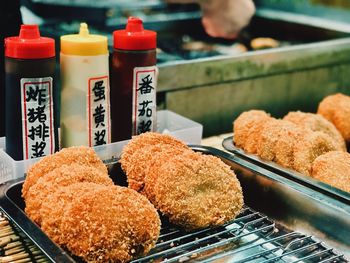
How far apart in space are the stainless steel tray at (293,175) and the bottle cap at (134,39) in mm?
520

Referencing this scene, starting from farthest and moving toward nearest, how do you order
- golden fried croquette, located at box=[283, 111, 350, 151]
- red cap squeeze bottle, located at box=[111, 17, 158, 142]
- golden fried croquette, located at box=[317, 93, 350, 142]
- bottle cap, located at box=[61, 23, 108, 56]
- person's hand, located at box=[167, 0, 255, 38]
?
person's hand, located at box=[167, 0, 255, 38] → golden fried croquette, located at box=[317, 93, 350, 142] → golden fried croquette, located at box=[283, 111, 350, 151] → red cap squeeze bottle, located at box=[111, 17, 158, 142] → bottle cap, located at box=[61, 23, 108, 56]

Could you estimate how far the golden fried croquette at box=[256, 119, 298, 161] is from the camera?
6.82 feet

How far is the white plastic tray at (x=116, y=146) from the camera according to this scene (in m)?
1.82

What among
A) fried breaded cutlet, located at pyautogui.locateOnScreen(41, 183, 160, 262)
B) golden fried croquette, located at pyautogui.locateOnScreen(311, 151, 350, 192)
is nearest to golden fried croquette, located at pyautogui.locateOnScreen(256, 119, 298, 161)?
golden fried croquette, located at pyautogui.locateOnScreen(311, 151, 350, 192)

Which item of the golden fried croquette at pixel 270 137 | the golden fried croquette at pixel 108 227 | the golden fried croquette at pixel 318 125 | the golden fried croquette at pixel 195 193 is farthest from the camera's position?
the golden fried croquette at pixel 318 125

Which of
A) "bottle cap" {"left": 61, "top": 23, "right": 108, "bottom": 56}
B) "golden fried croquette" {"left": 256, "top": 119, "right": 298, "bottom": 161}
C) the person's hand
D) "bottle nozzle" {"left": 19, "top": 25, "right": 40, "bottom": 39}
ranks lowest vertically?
"golden fried croquette" {"left": 256, "top": 119, "right": 298, "bottom": 161}

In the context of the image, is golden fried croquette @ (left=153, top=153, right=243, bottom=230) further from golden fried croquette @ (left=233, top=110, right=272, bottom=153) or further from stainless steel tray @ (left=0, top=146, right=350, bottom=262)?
golden fried croquette @ (left=233, top=110, right=272, bottom=153)

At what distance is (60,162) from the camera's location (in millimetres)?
1677

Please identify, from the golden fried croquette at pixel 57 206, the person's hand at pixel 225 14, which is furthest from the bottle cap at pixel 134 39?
the person's hand at pixel 225 14

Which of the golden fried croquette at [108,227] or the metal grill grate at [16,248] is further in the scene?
the metal grill grate at [16,248]

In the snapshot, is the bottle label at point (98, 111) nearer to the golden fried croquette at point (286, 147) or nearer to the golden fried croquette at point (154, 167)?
the golden fried croquette at point (154, 167)

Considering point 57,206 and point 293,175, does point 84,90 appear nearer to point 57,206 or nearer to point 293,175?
point 57,206

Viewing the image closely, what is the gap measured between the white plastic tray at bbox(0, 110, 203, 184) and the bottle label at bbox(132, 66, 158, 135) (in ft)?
0.31

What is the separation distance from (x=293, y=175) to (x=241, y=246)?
15.7 inches
